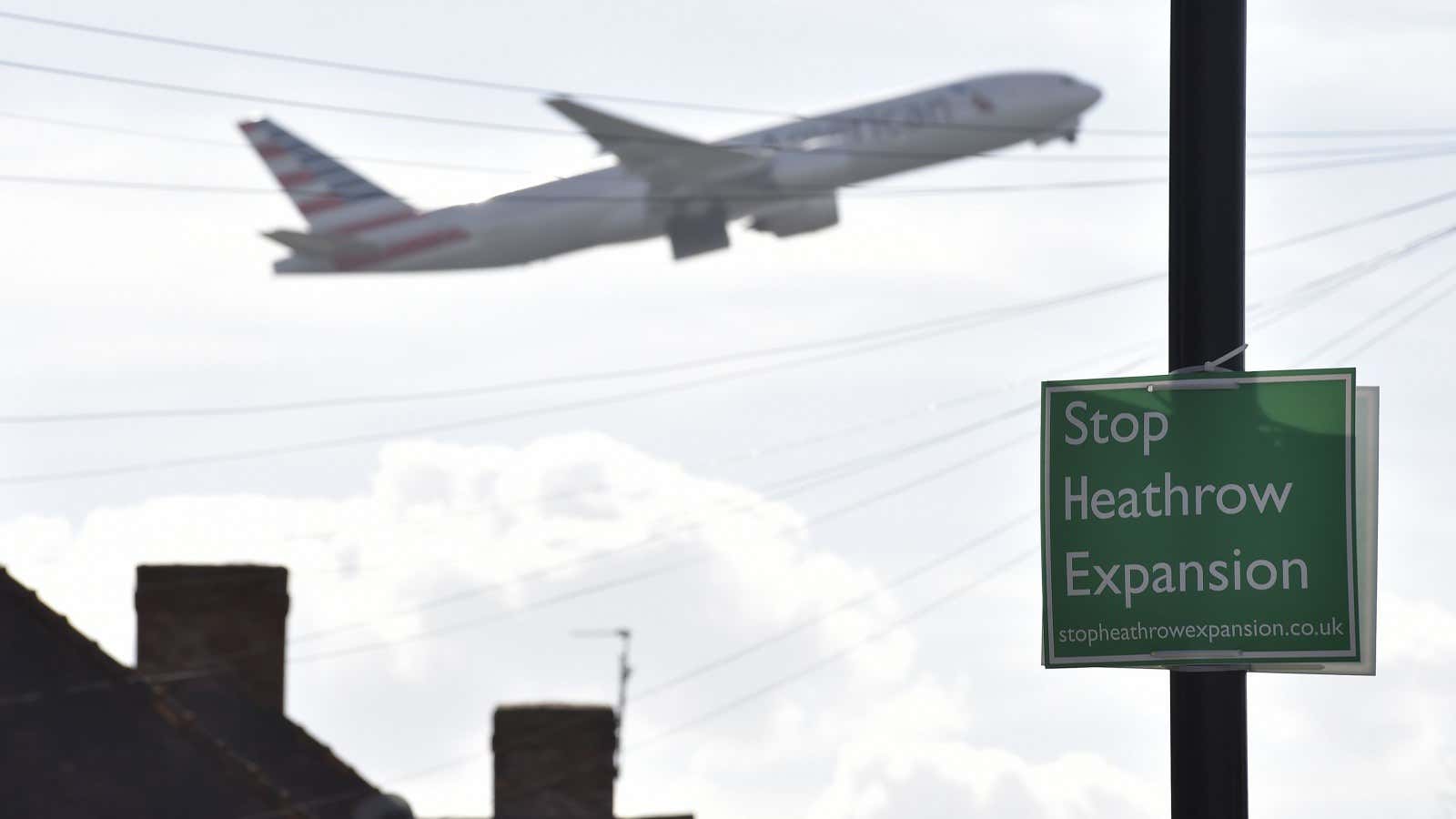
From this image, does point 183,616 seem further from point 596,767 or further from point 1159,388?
point 1159,388

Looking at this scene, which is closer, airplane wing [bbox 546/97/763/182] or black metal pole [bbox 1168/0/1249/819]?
black metal pole [bbox 1168/0/1249/819]


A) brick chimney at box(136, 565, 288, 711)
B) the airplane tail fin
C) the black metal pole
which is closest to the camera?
the black metal pole

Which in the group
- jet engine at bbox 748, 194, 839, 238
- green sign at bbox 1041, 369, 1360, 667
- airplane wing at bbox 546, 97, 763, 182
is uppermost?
airplane wing at bbox 546, 97, 763, 182

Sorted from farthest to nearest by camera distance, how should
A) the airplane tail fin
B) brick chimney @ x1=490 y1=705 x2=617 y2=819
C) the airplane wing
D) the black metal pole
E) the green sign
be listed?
1. the airplane tail fin
2. the airplane wing
3. brick chimney @ x1=490 y1=705 x2=617 y2=819
4. the green sign
5. the black metal pole

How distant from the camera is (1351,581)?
7090 millimetres

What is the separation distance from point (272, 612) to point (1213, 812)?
1514 centimetres

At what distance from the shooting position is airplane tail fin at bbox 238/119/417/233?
70500 millimetres

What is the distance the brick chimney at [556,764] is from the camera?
18.9 metres

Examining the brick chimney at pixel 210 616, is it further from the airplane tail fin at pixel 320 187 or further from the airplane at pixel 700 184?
the airplane tail fin at pixel 320 187

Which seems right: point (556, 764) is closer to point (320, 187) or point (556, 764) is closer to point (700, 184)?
point (700, 184)

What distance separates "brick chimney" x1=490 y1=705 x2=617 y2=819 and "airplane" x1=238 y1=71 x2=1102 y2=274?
143 ft

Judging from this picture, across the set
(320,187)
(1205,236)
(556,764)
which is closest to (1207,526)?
(1205,236)

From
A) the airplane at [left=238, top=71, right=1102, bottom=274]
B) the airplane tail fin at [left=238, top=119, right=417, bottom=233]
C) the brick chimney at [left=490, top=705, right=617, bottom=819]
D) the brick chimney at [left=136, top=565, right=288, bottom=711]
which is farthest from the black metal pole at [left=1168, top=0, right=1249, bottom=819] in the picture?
the airplane tail fin at [left=238, top=119, right=417, bottom=233]

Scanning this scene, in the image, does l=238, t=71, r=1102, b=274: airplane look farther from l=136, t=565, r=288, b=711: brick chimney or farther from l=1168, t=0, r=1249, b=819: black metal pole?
l=1168, t=0, r=1249, b=819: black metal pole
